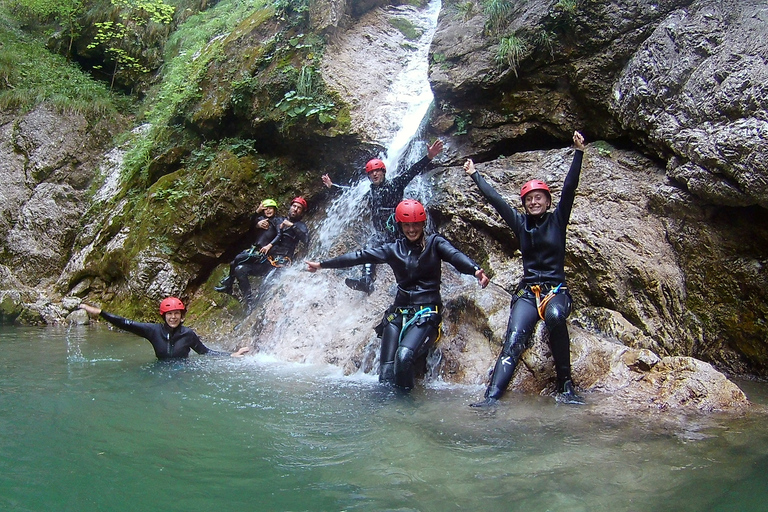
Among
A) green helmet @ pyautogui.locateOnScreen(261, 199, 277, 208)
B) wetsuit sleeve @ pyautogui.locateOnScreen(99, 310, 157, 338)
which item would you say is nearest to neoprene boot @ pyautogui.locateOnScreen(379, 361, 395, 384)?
wetsuit sleeve @ pyautogui.locateOnScreen(99, 310, 157, 338)

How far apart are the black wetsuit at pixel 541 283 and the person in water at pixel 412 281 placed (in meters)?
0.61

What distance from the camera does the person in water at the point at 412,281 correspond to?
4930mm

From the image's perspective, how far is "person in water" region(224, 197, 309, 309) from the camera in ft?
28.0

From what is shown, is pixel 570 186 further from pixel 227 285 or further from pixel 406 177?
pixel 227 285

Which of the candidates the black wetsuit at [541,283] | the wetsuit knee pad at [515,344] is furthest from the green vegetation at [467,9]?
the wetsuit knee pad at [515,344]

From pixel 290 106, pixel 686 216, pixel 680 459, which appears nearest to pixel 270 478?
pixel 680 459

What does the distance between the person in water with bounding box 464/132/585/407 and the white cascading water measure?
1.71 metres

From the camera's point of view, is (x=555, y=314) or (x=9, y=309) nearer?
(x=555, y=314)

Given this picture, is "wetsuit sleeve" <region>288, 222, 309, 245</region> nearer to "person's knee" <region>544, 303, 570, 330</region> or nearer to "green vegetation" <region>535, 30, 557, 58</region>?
"green vegetation" <region>535, 30, 557, 58</region>

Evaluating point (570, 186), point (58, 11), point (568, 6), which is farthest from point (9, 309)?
point (58, 11)

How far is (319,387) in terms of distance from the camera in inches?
198

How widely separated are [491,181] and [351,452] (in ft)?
15.3

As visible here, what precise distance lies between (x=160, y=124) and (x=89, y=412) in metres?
8.73

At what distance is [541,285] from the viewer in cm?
471
